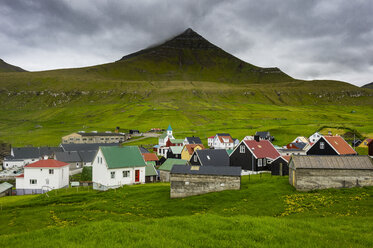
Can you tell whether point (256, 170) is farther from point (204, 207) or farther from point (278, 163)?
point (204, 207)

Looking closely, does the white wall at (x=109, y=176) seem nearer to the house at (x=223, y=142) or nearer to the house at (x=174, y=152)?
the house at (x=174, y=152)

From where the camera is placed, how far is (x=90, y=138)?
15138cm

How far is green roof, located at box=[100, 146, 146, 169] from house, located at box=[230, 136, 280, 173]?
2020cm

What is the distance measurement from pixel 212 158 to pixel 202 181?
22642mm

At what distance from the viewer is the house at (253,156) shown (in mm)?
54125

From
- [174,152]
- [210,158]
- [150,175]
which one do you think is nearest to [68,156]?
[174,152]

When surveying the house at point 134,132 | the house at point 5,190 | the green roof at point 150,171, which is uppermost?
the house at point 134,132

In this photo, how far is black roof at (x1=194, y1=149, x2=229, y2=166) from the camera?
56078 millimetres

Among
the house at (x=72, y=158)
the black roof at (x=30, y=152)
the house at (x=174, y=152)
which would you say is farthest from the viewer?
the black roof at (x=30, y=152)

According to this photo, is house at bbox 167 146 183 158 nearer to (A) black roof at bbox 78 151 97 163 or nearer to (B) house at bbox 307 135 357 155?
(A) black roof at bbox 78 151 97 163

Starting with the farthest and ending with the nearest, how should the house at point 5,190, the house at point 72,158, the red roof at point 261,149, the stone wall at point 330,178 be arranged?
the house at point 72,158 → the red roof at point 261,149 → the house at point 5,190 → the stone wall at point 330,178

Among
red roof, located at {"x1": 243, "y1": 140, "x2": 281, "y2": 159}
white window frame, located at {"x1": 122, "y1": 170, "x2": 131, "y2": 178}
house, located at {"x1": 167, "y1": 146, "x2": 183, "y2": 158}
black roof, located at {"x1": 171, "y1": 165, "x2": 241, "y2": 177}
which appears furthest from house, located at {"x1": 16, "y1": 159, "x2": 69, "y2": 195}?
red roof, located at {"x1": 243, "y1": 140, "x2": 281, "y2": 159}

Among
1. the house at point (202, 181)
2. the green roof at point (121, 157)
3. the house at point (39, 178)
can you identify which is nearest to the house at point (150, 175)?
the green roof at point (121, 157)

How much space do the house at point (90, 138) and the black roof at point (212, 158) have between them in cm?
10313
